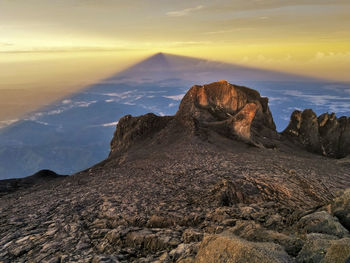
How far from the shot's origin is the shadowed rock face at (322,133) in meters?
81.6

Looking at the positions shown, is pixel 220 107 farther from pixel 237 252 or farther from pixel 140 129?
pixel 237 252

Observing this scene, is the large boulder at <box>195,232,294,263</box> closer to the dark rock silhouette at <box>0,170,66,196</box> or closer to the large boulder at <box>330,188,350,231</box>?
the large boulder at <box>330,188,350,231</box>

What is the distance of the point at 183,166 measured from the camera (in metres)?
34.8

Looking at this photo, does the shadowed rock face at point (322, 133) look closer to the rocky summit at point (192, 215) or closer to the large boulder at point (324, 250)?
the rocky summit at point (192, 215)

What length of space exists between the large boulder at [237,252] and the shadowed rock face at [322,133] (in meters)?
78.3

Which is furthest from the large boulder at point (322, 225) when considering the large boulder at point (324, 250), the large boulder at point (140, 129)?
the large boulder at point (140, 129)

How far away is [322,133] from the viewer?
285 feet

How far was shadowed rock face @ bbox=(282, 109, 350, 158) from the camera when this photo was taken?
81.6 metres

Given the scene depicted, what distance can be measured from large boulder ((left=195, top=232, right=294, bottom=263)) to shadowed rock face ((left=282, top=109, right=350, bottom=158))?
3081 inches

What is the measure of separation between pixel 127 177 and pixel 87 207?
10567 mm

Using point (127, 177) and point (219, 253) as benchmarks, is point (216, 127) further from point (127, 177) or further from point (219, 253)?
point (219, 253)

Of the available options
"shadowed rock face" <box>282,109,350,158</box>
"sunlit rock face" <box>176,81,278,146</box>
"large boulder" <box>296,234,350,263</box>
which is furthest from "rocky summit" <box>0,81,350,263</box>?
"shadowed rock face" <box>282,109,350,158</box>

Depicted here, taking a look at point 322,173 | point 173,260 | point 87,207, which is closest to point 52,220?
point 87,207

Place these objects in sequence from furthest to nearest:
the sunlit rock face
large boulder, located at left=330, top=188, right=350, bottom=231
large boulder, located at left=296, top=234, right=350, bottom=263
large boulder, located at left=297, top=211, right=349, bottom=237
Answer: the sunlit rock face → large boulder, located at left=330, top=188, right=350, bottom=231 → large boulder, located at left=297, top=211, right=349, bottom=237 → large boulder, located at left=296, top=234, right=350, bottom=263
